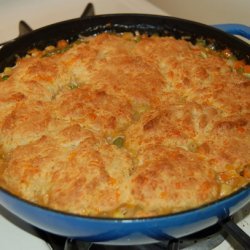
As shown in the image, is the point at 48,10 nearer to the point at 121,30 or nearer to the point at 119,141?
the point at 121,30

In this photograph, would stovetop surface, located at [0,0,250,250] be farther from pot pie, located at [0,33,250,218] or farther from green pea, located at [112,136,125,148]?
green pea, located at [112,136,125,148]

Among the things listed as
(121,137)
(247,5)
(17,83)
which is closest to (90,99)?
(121,137)

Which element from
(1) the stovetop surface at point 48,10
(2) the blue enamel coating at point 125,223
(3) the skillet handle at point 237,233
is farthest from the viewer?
(1) the stovetop surface at point 48,10

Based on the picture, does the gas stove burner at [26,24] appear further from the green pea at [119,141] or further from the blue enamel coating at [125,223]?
the blue enamel coating at [125,223]

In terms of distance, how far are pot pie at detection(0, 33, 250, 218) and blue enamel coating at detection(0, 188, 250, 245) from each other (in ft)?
0.20

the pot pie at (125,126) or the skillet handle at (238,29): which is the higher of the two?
the skillet handle at (238,29)

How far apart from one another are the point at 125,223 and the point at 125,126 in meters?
0.44

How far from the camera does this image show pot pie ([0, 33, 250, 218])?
1181 mm

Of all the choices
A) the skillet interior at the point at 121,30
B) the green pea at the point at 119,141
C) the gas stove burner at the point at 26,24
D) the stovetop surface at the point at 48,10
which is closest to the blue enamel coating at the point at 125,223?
the green pea at the point at 119,141

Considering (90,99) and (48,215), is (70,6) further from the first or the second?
(48,215)

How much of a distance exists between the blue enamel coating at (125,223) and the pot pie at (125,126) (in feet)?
0.20

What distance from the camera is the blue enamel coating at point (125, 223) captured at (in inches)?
40.5

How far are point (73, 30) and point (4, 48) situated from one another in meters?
0.30

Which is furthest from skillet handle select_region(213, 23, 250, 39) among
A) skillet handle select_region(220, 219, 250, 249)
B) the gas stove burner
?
skillet handle select_region(220, 219, 250, 249)
